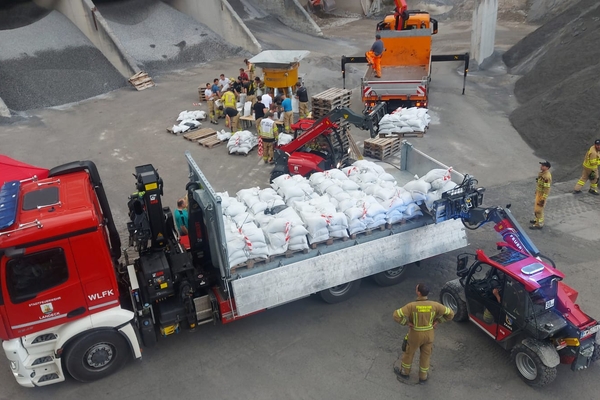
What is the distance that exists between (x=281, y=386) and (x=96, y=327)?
8.75 feet

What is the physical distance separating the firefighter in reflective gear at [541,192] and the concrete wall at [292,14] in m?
22.4

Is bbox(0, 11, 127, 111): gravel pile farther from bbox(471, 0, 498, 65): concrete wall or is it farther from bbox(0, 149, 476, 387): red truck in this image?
bbox(471, 0, 498, 65): concrete wall

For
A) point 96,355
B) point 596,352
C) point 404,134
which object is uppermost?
point 96,355

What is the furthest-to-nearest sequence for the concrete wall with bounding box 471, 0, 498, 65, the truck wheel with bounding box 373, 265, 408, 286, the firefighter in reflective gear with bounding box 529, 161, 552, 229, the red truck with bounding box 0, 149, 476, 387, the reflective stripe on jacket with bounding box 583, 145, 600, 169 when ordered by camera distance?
the concrete wall with bounding box 471, 0, 498, 65, the reflective stripe on jacket with bounding box 583, 145, 600, 169, the firefighter in reflective gear with bounding box 529, 161, 552, 229, the truck wheel with bounding box 373, 265, 408, 286, the red truck with bounding box 0, 149, 476, 387

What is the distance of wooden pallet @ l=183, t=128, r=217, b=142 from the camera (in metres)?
16.3

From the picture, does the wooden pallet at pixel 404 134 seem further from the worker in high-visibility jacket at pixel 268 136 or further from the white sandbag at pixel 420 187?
the white sandbag at pixel 420 187

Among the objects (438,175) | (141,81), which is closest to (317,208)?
(438,175)

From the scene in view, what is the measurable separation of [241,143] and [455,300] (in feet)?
29.5

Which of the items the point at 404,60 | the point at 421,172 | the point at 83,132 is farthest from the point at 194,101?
the point at 421,172

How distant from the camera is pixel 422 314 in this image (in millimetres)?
6449

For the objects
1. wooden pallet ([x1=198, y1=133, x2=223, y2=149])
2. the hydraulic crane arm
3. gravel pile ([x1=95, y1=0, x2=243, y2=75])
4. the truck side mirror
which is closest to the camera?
the truck side mirror

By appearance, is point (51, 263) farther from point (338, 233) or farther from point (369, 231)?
point (369, 231)

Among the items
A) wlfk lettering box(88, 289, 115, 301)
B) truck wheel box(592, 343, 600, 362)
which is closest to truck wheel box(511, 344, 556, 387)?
truck wheel box(592, 343, 600, 362)

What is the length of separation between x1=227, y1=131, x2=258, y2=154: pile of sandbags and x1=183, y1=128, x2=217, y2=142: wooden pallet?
142cm
